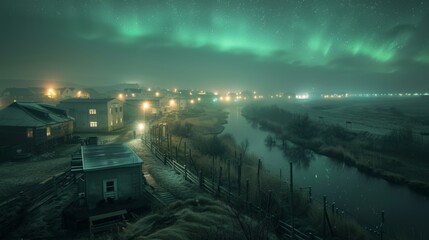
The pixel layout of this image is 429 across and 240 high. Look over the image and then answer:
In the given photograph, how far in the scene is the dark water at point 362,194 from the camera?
68.9ft

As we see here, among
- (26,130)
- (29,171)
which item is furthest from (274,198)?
(26,130)

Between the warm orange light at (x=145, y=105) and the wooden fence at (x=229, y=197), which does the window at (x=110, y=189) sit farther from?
the warm orange light at (x=145, y=105)

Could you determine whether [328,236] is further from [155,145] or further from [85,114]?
[85,114]

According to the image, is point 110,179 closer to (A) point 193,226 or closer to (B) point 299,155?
(A) point 193,226

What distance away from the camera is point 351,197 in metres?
25.7

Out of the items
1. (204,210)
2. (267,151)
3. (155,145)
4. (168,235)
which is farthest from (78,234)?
(267,151)

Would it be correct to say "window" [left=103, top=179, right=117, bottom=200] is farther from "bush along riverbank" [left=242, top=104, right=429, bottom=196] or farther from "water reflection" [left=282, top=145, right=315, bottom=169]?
"bush along riverbank" [left=242, top=104, right=429, bottom=196]

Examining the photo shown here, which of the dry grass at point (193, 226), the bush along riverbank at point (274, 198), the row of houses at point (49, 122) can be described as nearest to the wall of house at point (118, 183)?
the dry grass at point (193, 226)

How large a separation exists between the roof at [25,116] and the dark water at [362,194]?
31377mm

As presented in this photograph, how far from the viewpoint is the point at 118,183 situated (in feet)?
60.7

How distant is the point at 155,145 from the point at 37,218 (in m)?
21.1

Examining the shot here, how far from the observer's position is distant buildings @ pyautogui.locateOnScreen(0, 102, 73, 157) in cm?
3438

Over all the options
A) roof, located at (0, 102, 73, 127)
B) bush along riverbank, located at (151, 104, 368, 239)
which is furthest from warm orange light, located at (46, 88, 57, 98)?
bush along riverbank, located at (151, 104, 368, 239)

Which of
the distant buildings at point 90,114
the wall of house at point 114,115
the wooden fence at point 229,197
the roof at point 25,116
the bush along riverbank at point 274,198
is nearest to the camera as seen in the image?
the wooden fence at point 229,197
